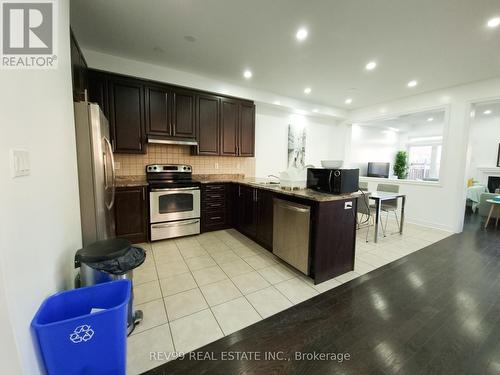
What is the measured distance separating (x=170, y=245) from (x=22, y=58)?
2.61 m

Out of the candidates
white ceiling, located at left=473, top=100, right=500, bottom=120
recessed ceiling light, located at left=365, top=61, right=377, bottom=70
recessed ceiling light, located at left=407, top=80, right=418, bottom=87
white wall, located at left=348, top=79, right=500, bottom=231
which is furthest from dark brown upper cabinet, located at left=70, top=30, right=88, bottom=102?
white ceiling, located at left=473, top=100, right=500, bottom=120

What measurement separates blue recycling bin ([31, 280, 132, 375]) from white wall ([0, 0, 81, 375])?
5 cm

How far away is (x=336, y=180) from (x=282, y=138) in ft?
10.6

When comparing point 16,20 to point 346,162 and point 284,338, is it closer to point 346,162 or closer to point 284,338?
point 284,338

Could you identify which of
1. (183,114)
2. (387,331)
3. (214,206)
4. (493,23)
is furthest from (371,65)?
(387,331)

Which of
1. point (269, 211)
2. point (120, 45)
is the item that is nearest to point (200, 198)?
point (269, 211)

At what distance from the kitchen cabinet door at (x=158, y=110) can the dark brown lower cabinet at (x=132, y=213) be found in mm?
1003

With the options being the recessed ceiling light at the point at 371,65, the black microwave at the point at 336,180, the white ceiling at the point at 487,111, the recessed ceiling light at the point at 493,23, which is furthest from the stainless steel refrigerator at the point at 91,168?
the white ceiling at the point at 487,111

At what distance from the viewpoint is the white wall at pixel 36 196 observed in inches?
34.0

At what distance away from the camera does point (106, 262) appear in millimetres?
1400

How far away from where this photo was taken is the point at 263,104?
4703 millimetres

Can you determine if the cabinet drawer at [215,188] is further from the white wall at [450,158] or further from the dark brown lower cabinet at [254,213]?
the white wall at [450,158]

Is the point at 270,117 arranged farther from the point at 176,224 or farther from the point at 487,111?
the point at 487,111

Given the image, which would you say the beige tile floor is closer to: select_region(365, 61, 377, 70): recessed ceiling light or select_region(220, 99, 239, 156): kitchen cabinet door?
Result: select_region(220, 99, 239, 156): kitchen cabinet door
